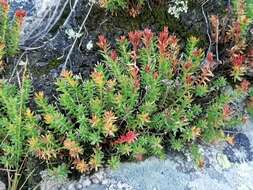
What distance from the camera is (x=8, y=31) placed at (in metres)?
4.09

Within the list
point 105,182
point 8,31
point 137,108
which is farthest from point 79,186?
point 8,31

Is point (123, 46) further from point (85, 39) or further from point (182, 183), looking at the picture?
point (182, 183)

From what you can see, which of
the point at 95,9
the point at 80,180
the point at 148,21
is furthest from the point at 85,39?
the point at 80,180

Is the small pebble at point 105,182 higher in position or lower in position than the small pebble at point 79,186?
higher

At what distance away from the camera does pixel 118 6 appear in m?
4.36

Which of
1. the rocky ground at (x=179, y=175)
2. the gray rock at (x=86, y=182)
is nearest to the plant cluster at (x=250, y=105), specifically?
the rocky ground at (x=179, y=175)

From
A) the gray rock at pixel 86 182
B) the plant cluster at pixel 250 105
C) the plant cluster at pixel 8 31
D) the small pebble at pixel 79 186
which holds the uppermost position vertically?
the plant cluster at pixel 8 31

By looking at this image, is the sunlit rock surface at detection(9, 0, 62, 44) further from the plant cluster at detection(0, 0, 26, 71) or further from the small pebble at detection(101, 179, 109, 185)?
the small pebble at detection(101, 179, 109, 185)

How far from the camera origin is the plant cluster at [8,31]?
3908 millimetres

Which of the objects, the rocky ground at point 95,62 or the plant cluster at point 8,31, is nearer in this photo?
the rocky ground at point 95,62

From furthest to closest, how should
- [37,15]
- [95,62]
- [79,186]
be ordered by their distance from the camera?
[37,15] < [95,62] < [79,186]

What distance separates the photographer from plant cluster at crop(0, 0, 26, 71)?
3.91 m

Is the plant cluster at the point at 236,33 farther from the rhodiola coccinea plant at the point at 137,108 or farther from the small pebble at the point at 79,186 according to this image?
the small pebble at the point at 79,186

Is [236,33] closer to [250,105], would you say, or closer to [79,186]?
[250,105]
